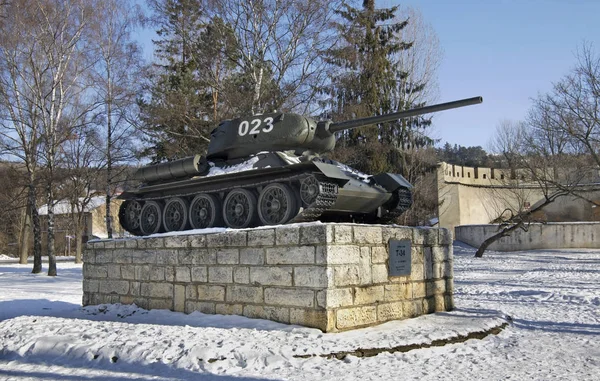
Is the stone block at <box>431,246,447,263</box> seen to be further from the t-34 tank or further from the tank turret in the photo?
the tank turret

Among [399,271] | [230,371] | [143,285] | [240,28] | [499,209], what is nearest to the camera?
[230,371]

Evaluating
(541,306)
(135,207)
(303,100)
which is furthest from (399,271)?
(303,100)

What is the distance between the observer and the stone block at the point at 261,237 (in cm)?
772

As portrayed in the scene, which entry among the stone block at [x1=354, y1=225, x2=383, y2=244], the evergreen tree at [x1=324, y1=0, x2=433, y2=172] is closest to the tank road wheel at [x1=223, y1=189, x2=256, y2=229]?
the stone block at [x1=354, y1=225, x2=383, y2=244]

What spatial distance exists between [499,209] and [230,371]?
36445 mm

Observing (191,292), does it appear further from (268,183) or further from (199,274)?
(268,183)

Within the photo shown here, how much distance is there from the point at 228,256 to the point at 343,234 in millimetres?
1809

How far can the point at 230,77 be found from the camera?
21812 millimetres

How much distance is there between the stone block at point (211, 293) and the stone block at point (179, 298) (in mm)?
401

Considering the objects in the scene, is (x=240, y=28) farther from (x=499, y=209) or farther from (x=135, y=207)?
(x=499, y=209)

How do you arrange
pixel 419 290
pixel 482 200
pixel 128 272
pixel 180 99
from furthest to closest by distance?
pixel 482 200 → pixel 180 99 → pixel 128 272 → pixel 419 290

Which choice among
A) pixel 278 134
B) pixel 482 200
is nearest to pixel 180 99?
pixel 278 134

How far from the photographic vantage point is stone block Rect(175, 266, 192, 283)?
879 centimetres

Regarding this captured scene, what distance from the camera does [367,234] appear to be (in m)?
7.75
